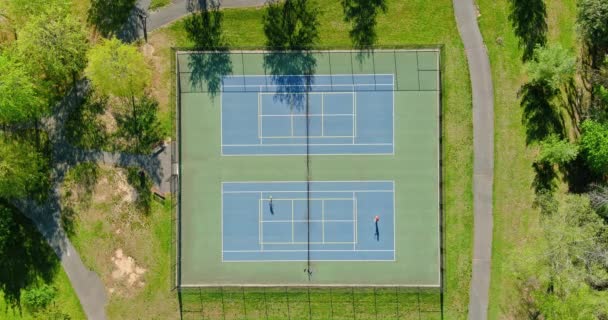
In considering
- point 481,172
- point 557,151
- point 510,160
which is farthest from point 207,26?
point 557,151

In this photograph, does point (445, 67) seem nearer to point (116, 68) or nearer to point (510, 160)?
point (510, 160)

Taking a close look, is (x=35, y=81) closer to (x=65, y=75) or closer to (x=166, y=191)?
(x=65, y=75)

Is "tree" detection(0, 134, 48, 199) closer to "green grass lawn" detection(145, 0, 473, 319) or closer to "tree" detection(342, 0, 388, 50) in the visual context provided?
"green grass lawn" detection(145, 0, 473, 319)

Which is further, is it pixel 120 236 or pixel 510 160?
pixel 120 236

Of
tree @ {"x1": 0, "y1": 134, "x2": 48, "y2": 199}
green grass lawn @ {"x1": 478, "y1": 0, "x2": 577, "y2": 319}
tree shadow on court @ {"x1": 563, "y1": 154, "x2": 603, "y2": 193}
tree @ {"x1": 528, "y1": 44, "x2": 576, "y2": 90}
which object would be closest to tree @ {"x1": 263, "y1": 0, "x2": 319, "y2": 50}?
green grass lawn @ {"x1": 478, "y1": 0, "x2": 577, "y2": 319}

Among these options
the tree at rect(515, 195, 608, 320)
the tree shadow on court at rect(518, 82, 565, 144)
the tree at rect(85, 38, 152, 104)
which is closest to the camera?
the tree at rect(515, 195, 608, 320)
